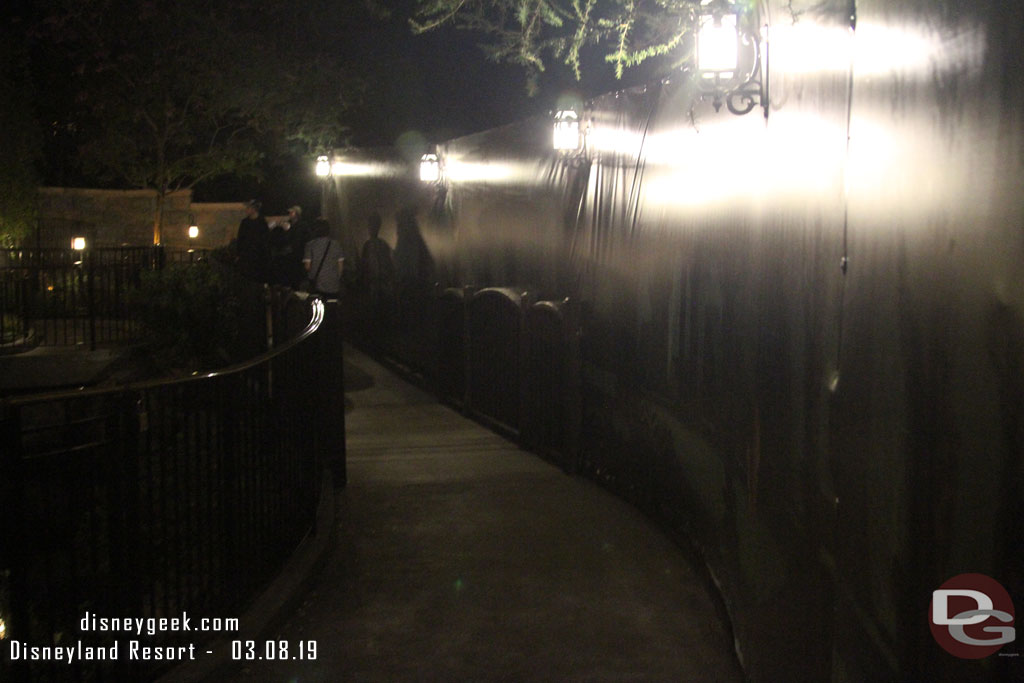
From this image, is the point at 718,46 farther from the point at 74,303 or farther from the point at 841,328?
the point at 74,303

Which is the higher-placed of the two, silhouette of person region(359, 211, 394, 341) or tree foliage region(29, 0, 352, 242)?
tree foliage region(29, 0, 352, 242)

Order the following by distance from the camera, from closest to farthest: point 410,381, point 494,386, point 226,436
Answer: point 226,436
point 494,386
point 410,381

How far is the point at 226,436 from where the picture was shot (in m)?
4.81

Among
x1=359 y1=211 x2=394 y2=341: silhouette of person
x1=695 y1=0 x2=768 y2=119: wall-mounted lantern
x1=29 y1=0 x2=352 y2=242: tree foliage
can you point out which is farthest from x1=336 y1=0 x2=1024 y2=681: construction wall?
x1=29 y1=0 x2=352 y2=242: tree foliage

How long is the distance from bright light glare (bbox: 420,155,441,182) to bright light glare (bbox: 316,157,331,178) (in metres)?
6.73

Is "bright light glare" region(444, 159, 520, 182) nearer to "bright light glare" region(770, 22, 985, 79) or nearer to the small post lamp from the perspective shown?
"bright light glare" region(770, 22, 985, 79)

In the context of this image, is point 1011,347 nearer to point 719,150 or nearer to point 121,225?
point 719,150

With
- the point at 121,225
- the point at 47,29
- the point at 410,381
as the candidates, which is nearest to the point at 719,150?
the point at 410,381

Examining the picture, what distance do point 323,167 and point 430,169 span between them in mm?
7214

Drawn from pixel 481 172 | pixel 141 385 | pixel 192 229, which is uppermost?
pixel 481 172

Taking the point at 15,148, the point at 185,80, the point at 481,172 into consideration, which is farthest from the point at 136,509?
the point at 15,148

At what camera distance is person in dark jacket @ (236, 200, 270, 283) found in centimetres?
1351

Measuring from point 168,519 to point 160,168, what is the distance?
19180mm

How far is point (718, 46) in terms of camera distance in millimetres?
4570
